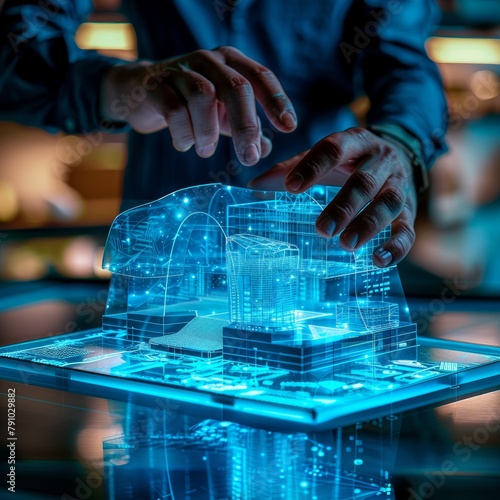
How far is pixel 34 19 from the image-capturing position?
2338 mm

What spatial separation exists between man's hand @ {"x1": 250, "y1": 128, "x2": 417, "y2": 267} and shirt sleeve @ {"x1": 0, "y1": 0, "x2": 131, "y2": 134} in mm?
559

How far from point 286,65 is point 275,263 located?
935 millimetres

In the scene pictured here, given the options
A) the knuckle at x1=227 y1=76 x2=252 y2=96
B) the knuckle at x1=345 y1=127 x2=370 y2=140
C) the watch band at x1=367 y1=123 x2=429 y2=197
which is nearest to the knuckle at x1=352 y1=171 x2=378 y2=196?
the knuckle at x1=345 y1=127 x2=370 y2=140

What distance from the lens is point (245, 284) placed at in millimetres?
1657

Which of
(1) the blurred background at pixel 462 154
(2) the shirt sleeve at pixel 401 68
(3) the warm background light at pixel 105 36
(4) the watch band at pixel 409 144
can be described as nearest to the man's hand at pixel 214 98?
(4) the watch band at pixel 409 144

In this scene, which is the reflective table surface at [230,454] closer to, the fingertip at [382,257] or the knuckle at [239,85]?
the fingertip at [382,257]

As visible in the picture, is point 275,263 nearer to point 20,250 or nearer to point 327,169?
point 327,169

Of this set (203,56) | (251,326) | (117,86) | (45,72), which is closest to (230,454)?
(251,326)

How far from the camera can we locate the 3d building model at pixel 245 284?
1.64m

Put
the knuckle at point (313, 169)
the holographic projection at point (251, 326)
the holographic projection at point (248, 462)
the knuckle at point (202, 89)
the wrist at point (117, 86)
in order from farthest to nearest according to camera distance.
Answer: the wrist at point (117, 86) < the knuckle at point (202, 89) < the knuckle at point (313, 169) < the holographic projection at point (251, 326) < the holographic projection at point (248, 462)

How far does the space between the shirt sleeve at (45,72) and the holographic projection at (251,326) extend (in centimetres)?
50

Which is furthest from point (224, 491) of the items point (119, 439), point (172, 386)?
point (172, 386)

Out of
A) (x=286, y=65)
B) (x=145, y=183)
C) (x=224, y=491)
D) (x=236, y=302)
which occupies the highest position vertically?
(x=286, y=65)

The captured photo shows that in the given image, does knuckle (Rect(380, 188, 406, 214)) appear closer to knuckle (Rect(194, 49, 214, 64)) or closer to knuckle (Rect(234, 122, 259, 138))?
knuckle (Rect(234, 122, 259, 138))
